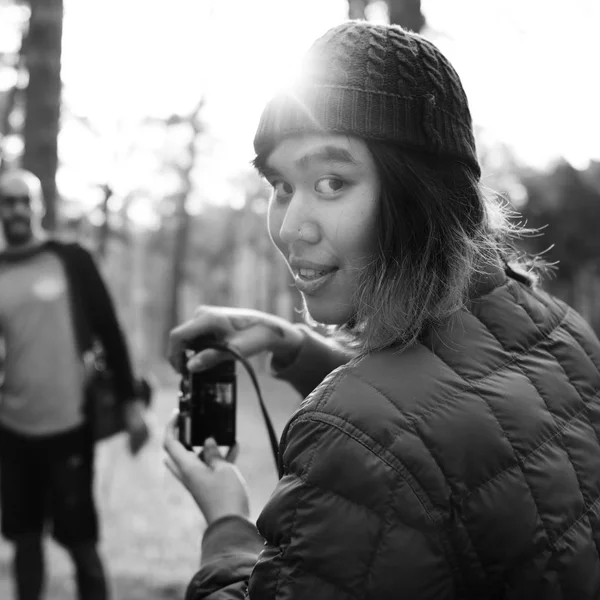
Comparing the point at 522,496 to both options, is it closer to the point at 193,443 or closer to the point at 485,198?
the point at 485,198

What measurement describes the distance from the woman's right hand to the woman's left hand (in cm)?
26

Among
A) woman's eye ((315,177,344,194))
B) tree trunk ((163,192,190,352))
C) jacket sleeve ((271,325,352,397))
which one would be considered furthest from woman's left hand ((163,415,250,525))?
tree trunk ((163,192,190,352))

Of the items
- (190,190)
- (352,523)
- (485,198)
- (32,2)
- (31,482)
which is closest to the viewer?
(352,523)

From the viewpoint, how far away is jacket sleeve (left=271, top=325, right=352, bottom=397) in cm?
232

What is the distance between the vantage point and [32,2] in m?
6.25

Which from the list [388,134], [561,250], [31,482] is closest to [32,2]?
[31,482]

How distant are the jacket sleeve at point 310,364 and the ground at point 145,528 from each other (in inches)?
8.6

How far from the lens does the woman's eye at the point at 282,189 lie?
1708 mm

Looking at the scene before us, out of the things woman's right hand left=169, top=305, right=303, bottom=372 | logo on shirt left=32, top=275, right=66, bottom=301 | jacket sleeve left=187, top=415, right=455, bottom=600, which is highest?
jacket sleeve left=187, top=415, right=455, bottom=600

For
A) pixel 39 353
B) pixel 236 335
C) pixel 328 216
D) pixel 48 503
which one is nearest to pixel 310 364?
pixel 236 335

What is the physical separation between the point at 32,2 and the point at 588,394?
5.93 m

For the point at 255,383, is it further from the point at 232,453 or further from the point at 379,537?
the point at 379,537

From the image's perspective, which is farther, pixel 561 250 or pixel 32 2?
pixel 561 250

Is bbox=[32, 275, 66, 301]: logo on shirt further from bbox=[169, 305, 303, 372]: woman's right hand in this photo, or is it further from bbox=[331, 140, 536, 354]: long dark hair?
bbox=[331, 140, 536, 354]: long dark hair
